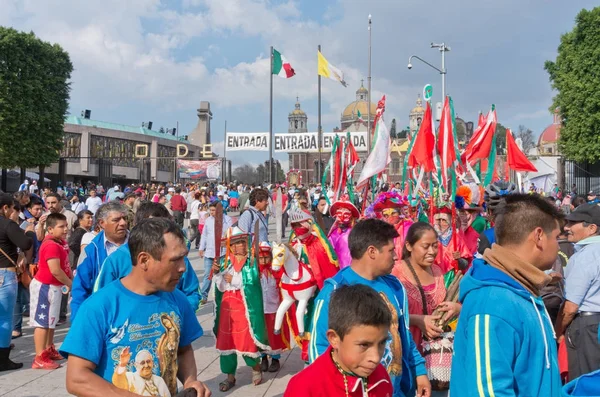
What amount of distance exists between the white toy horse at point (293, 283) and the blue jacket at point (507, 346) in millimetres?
3904

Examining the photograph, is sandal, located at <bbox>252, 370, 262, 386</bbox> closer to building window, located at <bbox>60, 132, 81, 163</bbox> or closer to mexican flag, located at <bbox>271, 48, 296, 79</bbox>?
mexican flag, located at <bbox>271, 48, 296, 79</bbox>

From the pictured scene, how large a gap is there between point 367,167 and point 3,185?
Answer: 101 feet

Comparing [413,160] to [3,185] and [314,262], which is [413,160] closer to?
[314,262]

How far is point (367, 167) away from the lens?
10289 mm

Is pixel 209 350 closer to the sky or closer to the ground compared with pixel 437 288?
closer to the ground

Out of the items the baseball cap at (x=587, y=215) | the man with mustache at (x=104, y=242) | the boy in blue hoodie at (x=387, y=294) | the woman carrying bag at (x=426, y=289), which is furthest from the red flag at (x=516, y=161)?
the boy in blue hoodie at (x=387, y=294)

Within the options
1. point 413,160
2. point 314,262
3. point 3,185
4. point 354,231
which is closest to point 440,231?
point 314,262

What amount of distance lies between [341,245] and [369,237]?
12.6 feet

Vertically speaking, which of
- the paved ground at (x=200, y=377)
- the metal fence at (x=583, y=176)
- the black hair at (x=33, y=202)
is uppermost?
the metal fence at (x=583, y=176)

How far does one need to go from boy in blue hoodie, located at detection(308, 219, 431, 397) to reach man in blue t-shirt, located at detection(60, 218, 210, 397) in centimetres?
75

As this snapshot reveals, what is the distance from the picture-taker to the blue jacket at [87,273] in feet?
14.0

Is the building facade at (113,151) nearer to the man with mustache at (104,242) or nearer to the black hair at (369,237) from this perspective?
the man with mustache at (104,242)

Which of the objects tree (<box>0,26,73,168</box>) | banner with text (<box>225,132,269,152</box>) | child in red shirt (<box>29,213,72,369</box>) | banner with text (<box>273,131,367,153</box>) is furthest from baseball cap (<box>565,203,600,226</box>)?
tree (<box>0,26,73,168</box>)

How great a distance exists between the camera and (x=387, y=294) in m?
3.25
